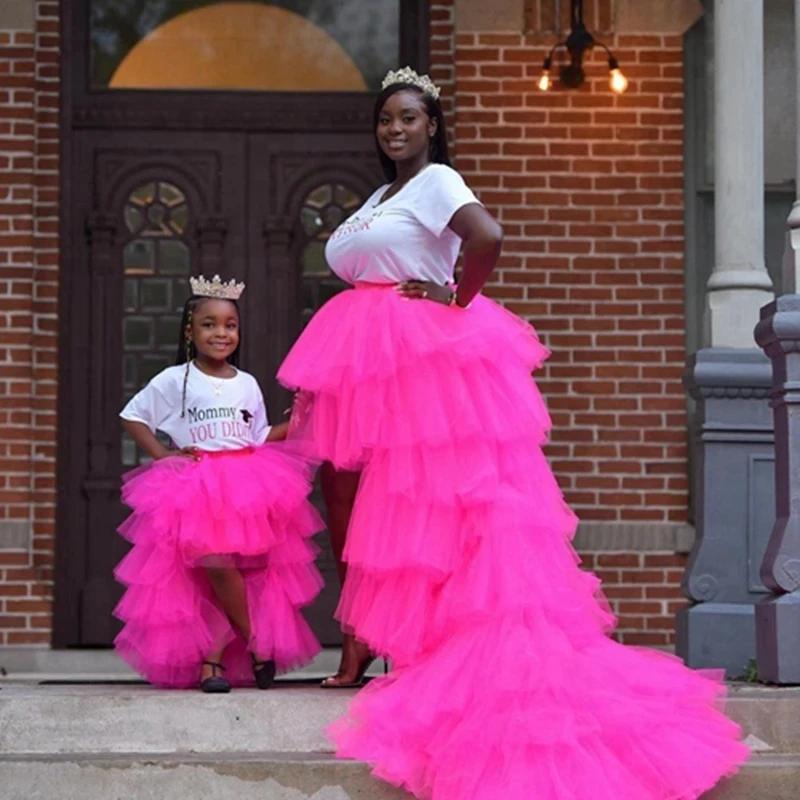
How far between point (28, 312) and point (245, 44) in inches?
71.0

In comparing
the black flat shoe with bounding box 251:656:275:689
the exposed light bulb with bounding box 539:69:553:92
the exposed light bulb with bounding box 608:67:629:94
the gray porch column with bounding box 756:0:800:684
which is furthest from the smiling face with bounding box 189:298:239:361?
the exposed light bulb with bounding box 608:67:629:94

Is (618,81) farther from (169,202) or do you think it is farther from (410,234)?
(410,234)

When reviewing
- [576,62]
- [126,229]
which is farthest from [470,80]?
[126,229]

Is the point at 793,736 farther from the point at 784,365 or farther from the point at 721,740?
the point at 784,365

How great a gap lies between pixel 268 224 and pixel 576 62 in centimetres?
173

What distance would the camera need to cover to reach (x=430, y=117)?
19.2 feet

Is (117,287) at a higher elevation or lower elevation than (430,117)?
lower

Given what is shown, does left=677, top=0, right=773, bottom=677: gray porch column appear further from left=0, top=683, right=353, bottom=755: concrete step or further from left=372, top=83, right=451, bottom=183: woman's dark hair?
left=0, top=683, right=353, bottom=755: concrete step

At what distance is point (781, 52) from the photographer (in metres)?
9.34

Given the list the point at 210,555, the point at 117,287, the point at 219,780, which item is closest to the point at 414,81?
the point at 210,555

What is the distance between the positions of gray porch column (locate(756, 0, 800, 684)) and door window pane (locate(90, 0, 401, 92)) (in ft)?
12.4

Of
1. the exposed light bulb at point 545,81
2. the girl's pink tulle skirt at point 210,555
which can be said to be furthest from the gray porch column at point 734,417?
the girl's pink tulle skirt at point 210,555

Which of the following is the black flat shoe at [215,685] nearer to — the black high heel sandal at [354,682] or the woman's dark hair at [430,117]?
the black high heel sandal at [354,682]

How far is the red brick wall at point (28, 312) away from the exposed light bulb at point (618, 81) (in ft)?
9.08
